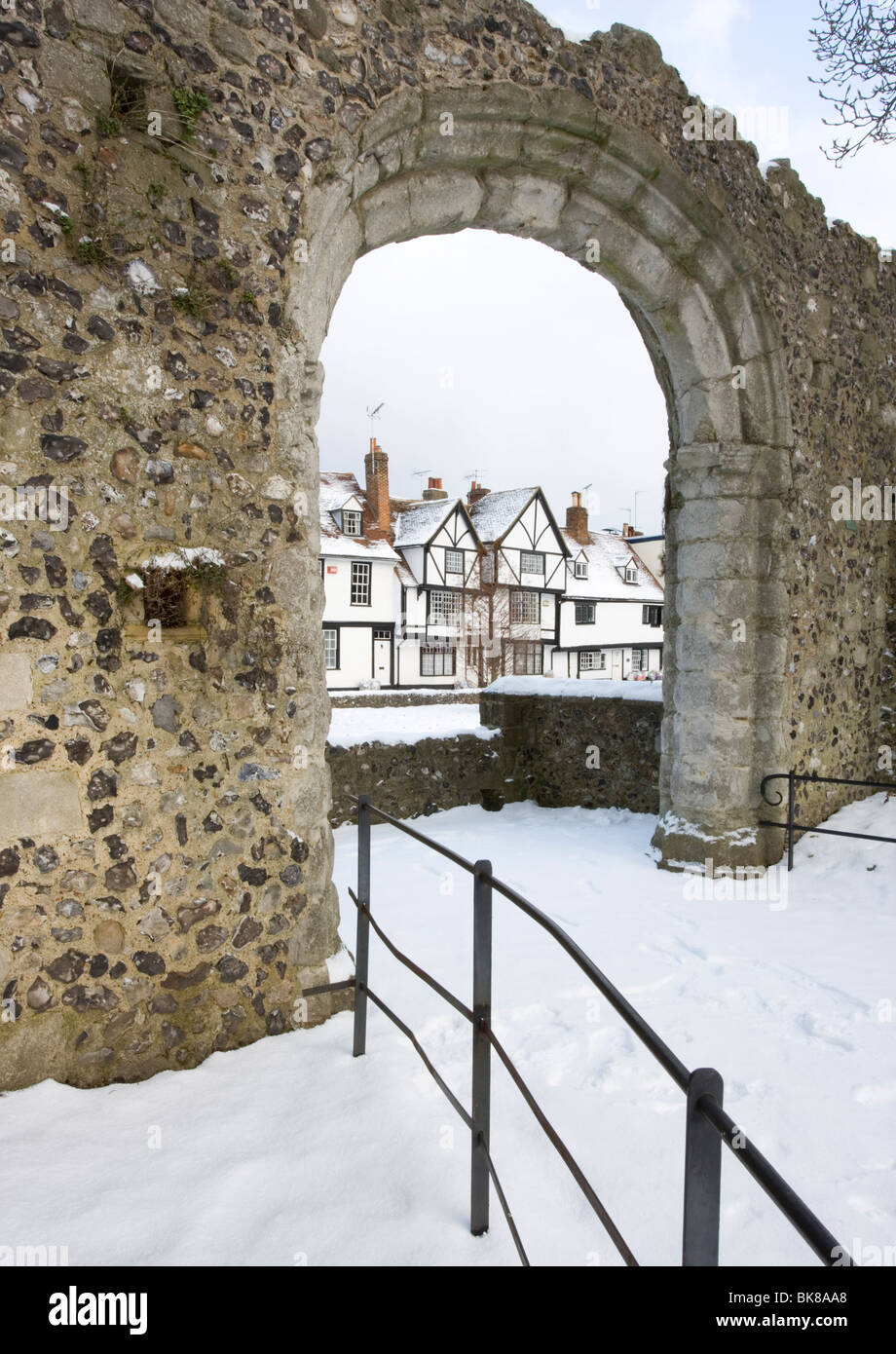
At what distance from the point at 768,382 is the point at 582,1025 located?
4684 mm

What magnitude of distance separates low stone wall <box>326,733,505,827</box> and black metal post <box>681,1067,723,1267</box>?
5515 millimetres

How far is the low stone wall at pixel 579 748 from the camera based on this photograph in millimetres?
7355

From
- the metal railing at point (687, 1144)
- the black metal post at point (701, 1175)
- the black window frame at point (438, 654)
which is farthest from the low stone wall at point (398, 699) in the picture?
the black metal post at point (701, 1175)

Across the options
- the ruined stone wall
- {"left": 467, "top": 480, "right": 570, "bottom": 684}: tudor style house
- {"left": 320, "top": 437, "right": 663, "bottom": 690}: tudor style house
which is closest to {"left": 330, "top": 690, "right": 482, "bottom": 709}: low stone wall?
{"left": 320, "top": 437, "right": 663, "bottom": 690}: tudor style house

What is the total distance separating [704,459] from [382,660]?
60.4 feet

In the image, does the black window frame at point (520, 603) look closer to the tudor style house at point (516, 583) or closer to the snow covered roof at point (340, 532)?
the tudor style house at point (516, 583)

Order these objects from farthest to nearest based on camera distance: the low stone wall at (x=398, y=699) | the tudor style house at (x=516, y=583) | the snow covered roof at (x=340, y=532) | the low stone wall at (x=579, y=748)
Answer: the tudor style house at (x=516, y=583) < the snow covered roof at (x=340, y=532) < the low stone wall at (x=398, y=699) < the low stone wall at (x=579, y=748)

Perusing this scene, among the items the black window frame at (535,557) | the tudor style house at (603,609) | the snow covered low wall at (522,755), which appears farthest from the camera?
the tudor style house at (603,609)

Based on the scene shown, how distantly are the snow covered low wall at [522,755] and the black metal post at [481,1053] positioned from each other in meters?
4.63

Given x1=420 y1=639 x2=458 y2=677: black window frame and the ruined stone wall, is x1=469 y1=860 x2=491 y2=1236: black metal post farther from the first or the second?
x1=420 y1=639 x2=458 y2=677: black window frame

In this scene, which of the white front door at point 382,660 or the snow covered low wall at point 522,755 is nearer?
the snow covered low wall at point 522,755
